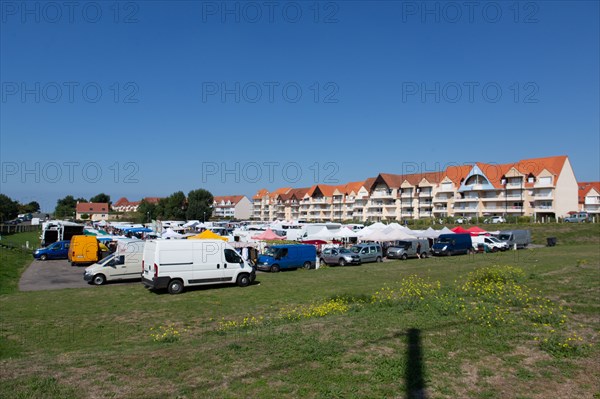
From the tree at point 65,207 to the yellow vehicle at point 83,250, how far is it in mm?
139255

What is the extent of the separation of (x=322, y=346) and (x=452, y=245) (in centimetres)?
3580

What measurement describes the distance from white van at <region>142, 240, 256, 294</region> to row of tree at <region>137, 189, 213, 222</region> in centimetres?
10210

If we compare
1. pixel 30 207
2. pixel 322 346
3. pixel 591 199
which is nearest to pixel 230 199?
pixel 30 207

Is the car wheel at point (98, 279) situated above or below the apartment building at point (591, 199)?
below

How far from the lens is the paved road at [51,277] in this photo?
21516mm

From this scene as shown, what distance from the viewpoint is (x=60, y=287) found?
2109 centimetres

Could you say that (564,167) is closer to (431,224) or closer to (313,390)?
(431,224)

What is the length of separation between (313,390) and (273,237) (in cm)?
3770

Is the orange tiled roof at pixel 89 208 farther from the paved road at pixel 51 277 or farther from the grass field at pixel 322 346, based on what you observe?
the grass field at pixel 322 346

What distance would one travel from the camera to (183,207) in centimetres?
12550

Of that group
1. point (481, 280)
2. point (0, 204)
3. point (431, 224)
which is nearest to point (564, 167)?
point (431, 224)

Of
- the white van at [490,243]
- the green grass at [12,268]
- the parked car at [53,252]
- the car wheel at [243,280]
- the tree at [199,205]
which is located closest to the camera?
the car wheel at [243,280]

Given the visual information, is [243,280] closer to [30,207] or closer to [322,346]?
[322,346]

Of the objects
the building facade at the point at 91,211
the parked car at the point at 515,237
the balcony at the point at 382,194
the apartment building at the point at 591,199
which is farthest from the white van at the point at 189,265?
the building facade at the point at 91,211
